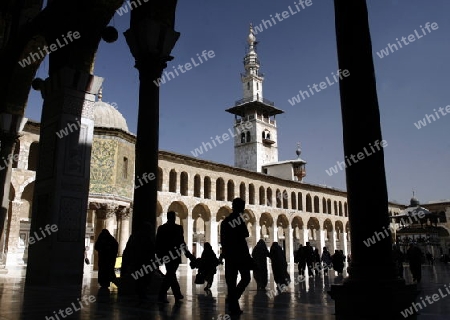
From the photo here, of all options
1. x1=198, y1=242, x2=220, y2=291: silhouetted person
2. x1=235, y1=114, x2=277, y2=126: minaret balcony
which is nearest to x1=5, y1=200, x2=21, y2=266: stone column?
x1=198, y1=242, x2=220, y2=291: silhouetted person

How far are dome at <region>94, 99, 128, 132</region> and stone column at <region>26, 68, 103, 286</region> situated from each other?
457 inches

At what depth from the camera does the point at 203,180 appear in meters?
27.8

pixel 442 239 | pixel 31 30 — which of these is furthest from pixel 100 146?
pixel 442 239

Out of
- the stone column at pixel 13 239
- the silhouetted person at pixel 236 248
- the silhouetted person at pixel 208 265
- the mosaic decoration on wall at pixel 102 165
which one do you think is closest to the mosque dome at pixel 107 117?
the mosaic decoration on wall at pixel 102 165

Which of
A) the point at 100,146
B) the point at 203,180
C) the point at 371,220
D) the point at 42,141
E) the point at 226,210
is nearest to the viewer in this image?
the point at 371,220

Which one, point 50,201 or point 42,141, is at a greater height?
point 42,141

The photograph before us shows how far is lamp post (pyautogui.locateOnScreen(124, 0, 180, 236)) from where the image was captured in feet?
20.2

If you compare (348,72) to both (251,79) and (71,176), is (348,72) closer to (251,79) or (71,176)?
(71,176)

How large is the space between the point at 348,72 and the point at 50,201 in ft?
17.3

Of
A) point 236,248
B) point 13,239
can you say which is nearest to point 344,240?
point 13,239

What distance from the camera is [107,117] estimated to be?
19531mm

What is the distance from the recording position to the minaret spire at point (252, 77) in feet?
172

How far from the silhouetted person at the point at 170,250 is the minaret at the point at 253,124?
4590 cm

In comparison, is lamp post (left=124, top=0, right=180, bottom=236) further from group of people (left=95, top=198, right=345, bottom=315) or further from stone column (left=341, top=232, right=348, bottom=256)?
stone column (left=341, top=232, right=348, bottom=256)
